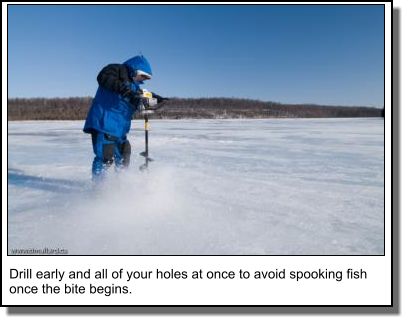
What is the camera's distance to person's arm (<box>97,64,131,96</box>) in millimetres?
3750

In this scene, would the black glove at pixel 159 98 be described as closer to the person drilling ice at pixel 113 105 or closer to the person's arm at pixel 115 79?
the person drilling ice at pixel 113 105

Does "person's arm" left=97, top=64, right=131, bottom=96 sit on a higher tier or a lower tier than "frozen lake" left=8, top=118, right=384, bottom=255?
higher

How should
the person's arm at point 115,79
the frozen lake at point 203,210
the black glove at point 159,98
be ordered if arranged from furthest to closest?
the black glove at point 159,98
the person's arm at point 115,79
the frozen lake at point 203,210

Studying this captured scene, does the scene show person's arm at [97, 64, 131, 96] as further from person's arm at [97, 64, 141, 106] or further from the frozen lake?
the frozen lake

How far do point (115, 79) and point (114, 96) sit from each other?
0.23 metres

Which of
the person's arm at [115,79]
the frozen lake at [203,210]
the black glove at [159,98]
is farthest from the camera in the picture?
the black glove at [159,98]

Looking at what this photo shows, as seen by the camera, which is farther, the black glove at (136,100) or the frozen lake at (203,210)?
the black glove at (136,100)

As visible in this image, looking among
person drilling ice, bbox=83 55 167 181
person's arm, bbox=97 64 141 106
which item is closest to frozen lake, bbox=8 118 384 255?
person drilling ice, bbox=83 55 167 181

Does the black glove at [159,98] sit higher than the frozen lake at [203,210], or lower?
higher

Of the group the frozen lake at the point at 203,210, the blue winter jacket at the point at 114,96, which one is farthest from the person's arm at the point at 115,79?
the frozen lake at the point at 203,210

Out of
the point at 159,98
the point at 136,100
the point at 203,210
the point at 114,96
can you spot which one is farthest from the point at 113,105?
the point at 203,210

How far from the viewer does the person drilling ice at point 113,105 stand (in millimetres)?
3791

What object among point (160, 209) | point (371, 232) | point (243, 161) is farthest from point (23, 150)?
point (371, 232)

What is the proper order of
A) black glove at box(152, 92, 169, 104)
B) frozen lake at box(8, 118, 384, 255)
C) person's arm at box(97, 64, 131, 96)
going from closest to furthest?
frozen lake at box(8, 118, 384, 255), person's arm at box(97, 64, 131, 96), black glove at box(152, 92, 169, 104)
